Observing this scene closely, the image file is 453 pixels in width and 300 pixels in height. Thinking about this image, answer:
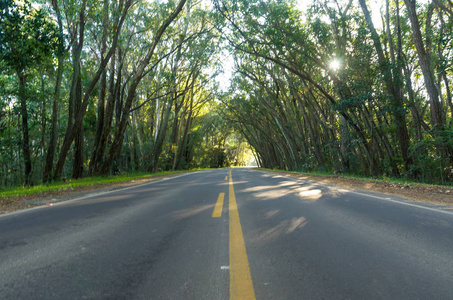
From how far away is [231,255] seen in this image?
3125 millimetres

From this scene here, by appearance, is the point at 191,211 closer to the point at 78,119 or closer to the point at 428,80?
the point at 428,80

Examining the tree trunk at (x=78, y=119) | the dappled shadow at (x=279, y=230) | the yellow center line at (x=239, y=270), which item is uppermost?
the tree trunk at (x=78, y=119)

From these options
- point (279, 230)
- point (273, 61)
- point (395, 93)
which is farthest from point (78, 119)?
point (395, 93)

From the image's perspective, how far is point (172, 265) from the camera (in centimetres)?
287

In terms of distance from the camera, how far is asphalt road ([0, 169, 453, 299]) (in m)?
2.34

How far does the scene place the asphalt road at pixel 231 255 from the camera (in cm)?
234

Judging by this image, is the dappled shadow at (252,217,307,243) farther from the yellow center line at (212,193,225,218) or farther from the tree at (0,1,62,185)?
the tree at (0,1,62,185)

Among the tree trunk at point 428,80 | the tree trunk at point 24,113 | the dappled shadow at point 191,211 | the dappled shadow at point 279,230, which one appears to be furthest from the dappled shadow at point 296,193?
the tree trunk at point 24,113

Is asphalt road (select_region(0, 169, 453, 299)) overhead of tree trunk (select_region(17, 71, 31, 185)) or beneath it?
beneath

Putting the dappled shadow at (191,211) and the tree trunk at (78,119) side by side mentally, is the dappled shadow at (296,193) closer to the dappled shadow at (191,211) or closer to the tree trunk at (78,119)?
the dappled shadow at (191,211)

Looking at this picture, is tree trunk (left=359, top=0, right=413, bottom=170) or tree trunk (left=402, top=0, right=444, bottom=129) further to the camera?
tree trunk (left=359, top=0, right=413, bottom=170)

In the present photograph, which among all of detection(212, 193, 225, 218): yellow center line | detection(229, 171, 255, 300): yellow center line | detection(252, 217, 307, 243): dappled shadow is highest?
detection(212, 193, 225, 218): yellow center line

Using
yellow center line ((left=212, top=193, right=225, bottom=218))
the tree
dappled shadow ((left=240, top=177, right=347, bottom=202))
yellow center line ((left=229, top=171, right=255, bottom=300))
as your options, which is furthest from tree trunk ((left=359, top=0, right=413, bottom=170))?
the tree

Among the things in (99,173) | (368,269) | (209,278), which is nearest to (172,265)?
(209,278)
